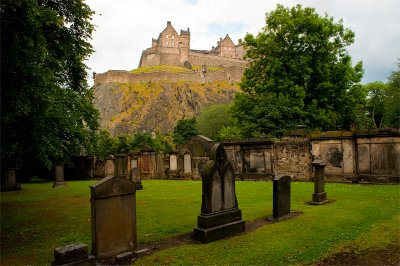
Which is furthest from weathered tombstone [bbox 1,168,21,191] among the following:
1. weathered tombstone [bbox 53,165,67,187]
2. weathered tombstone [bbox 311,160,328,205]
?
weathered tombstone [bbox 311,160,328,205]

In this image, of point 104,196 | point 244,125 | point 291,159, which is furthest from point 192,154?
point 104,196

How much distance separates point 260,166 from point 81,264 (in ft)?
39.1

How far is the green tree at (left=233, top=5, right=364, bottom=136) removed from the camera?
65.3 feet

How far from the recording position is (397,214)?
6.99m

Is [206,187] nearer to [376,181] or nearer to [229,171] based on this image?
[229,171]

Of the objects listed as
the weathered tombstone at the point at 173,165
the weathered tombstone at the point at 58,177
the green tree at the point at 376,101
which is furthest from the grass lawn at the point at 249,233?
the green tree at the point at 376,101

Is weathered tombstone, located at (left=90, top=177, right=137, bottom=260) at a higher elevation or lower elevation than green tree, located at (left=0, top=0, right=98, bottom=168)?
lower

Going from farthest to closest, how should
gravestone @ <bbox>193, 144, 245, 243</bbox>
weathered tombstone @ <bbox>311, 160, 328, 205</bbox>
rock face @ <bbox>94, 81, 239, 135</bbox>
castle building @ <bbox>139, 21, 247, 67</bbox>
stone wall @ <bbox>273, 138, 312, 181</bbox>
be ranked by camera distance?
castle building @ <bbox>139, 21, 247, 67</bbox>, rock face @ <bbox>94, 81, 239, 135</bbox>, stone wall @ <bbox>273, 138, 312, 181</bbox>, weathered tombstone @ <bbox>311, 160, 328, 205</bbox>, gravestone @ <bbox>193, 144, 245, 243</bbox>

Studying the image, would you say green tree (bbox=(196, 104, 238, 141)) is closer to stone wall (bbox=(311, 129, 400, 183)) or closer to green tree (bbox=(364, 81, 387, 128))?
green tree (bbox=(364, 81, 387, 128))

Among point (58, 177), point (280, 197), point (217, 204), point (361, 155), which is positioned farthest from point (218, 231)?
point (58, 177)

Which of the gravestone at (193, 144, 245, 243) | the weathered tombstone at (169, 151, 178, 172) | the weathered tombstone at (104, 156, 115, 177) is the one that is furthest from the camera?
the weathered tombstone at (104, 156, 115, 177)

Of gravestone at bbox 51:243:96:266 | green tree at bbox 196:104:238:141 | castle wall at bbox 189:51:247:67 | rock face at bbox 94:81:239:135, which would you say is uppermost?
castle wall at bbox 189:51:247:67

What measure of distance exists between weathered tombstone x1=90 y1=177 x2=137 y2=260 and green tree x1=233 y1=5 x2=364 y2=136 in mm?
15187

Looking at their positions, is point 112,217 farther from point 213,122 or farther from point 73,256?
point 213,122
